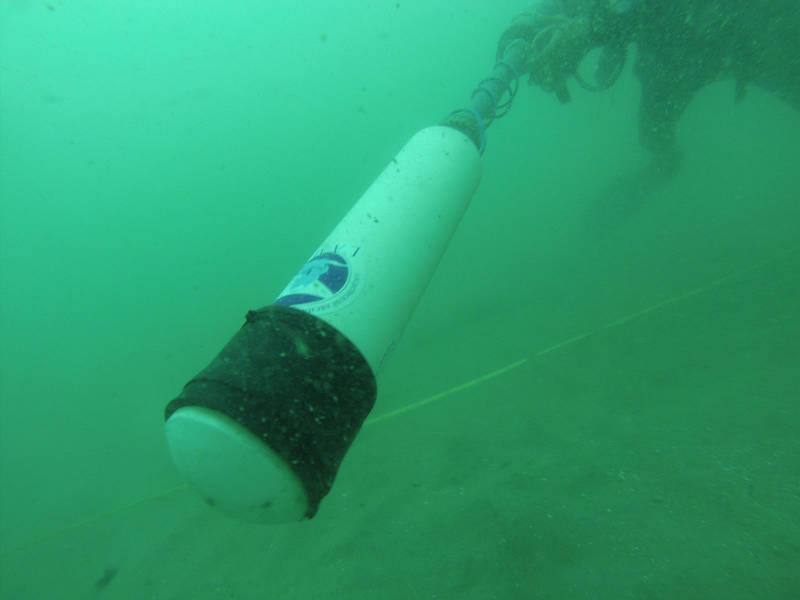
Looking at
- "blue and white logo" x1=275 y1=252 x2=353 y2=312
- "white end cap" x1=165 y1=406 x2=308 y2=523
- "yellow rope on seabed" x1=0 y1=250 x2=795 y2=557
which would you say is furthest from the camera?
"yellow rope on seabed" x1=0 y1=250 x2=795 y2=557

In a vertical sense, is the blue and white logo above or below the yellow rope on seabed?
above

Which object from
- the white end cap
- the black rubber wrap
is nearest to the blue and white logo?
the black rubber wrap

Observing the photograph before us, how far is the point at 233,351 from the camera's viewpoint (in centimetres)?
109

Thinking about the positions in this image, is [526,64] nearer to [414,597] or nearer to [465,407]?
[465,407]

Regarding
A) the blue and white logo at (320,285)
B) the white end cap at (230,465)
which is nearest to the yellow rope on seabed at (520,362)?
the blue and white logo at (320,285)

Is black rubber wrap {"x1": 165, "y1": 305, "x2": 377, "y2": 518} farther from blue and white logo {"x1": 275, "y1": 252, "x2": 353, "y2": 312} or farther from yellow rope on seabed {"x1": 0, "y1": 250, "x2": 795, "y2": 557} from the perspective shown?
yellow rope on seabed {"x1": 0, "y1": 250, "x2": 795, "y2": 557}

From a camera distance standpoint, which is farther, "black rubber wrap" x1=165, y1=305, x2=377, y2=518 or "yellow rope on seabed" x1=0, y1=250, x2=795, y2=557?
"yellow rope on seabed" x1=0, y1=250, x2=795, y2=557

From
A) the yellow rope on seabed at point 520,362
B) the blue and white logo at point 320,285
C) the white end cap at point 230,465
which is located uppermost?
the blue and white logo at point 320,285

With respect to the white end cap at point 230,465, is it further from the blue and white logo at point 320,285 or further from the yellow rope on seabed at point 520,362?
the yellow rope on seabed at point 520,362

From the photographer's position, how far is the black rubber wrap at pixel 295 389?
38.4 inches

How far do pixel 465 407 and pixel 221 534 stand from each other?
5.31 ft

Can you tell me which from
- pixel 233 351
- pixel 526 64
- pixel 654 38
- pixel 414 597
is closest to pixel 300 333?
pixel 233 351

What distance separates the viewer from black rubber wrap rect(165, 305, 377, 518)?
3.20 ft

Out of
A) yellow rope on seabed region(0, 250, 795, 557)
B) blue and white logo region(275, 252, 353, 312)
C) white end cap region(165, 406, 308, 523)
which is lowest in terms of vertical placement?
Answer: yellow rope on seabed region(0, 250, 795, 557)
